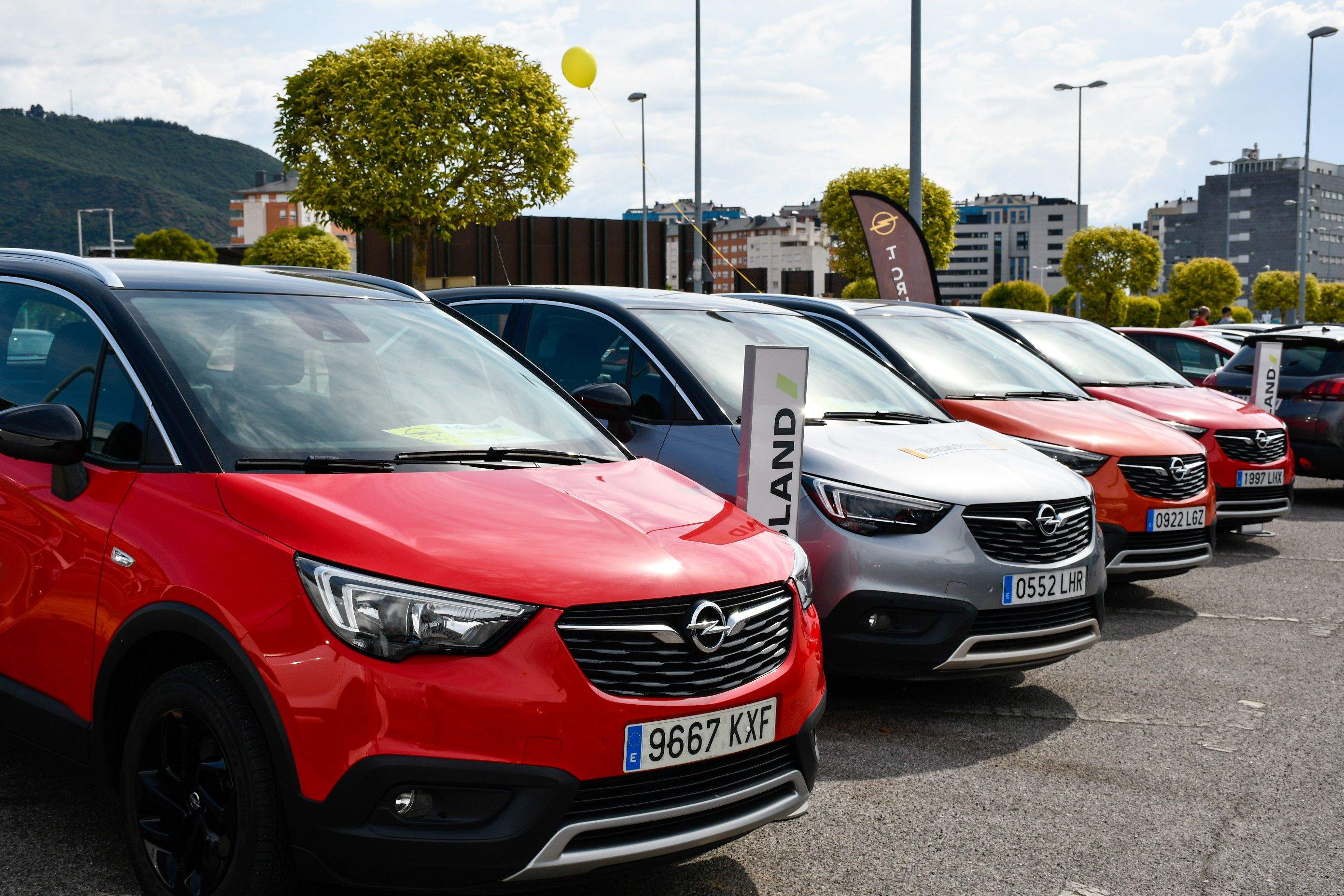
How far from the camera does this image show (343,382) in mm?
3791

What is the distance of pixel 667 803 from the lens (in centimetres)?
296

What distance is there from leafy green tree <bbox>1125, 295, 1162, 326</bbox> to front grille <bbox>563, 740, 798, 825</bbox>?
74.5 meters

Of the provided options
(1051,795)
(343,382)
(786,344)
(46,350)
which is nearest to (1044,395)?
(786,344)

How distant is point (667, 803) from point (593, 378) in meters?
3.48

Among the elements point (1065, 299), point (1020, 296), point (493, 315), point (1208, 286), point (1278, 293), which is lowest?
point (493, 315)

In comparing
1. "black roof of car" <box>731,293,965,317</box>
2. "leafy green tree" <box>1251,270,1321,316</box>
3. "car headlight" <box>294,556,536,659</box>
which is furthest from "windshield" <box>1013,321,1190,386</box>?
"leafy green tree" <box>1251,270,1321,316</box>

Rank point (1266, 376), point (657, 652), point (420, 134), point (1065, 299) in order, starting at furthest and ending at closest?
point (1065, 299), point (420, 134), point (1266, 376), point (657, 652)

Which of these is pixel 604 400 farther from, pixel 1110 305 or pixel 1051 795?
pixel 1110 305

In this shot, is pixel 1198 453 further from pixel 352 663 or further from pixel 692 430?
pixel 352 663

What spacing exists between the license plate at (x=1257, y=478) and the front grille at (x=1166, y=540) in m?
2.21

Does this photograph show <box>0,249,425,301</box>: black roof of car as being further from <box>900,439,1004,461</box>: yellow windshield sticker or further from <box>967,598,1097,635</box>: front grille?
<box>967,598,1097,635</box>: front grille

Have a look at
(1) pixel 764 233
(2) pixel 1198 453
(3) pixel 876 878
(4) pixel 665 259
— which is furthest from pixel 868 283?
(1) pixel 764 233

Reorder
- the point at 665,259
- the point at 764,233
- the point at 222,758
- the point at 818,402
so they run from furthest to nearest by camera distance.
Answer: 1. the point at 764,233
2. the point at 665,259
3. the point at 818,402
4. the point at 222,758

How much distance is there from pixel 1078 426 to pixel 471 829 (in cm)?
562
